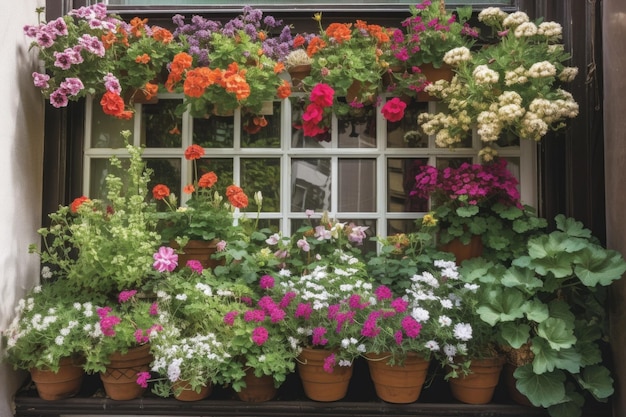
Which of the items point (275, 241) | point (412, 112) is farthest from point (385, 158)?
point (275, 241)

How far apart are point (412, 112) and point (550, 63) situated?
0.66 meters

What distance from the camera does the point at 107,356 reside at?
202 centimetres

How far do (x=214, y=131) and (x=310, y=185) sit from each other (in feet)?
1.81

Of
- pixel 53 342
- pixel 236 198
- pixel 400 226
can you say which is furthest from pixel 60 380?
pixel 400 226

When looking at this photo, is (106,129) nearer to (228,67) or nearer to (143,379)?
(228,67)

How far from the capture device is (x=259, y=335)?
1.91m

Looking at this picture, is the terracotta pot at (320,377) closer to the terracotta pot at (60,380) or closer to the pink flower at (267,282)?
the pink flower at (267,282)

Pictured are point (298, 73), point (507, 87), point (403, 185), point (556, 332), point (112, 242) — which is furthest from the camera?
point (403, 185)

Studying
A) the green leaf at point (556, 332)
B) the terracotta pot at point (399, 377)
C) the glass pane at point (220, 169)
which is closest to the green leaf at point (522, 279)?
the green leaf at point (556, 332)

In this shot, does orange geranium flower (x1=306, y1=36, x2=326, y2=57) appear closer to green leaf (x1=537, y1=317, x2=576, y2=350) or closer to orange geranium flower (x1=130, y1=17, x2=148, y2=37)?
orange geranium flower (x1=130, y1=17, x2=148, y2=37)

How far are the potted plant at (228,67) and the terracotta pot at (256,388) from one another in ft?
3.88

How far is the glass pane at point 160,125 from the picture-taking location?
264 cm

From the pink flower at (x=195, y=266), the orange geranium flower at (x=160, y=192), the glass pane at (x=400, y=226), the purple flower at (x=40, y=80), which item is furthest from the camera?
the glass pane at (x=400, y=226)

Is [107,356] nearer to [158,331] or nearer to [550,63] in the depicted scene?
[158,331]
